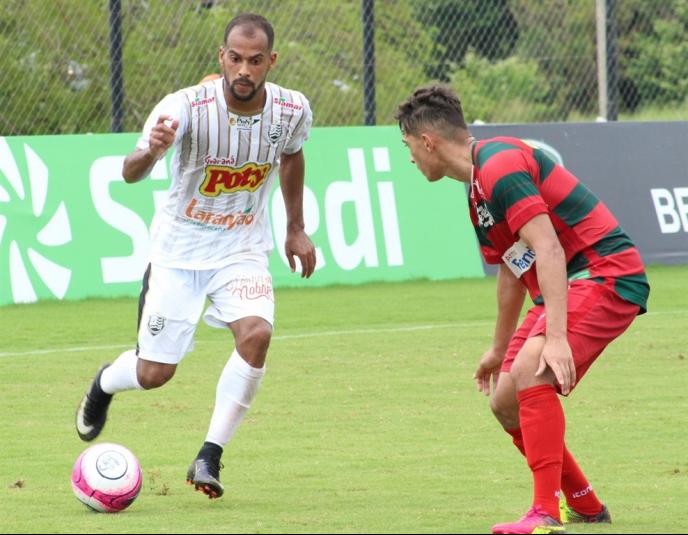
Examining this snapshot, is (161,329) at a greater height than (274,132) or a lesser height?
lesser

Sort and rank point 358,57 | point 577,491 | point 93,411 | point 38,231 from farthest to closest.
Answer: point 358,57, point 38,231, point 93,411, point 577,491

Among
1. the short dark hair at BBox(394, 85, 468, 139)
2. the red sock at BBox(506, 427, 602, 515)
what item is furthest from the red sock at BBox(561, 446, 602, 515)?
the short dark hair at BBox(394, 85, 468, 139)

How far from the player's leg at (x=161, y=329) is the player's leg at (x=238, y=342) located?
11 cm

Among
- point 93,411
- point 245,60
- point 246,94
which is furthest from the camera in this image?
point 93,411

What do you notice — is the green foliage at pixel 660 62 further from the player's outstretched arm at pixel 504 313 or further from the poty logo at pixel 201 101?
the player's outstretched arm at pixel 504 313

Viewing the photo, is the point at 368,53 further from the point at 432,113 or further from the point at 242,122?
the point at 432,113

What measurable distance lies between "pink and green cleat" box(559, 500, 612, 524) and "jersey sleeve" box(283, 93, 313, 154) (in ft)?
7.61

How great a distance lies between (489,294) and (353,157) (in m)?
2.10

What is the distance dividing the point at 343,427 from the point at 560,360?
125 inches

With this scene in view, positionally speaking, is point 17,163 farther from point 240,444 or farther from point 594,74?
point 594,74

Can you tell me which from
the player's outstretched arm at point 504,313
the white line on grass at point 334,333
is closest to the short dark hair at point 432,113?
the player's outstretched arm at point 504,313

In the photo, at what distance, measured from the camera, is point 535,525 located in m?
5.54

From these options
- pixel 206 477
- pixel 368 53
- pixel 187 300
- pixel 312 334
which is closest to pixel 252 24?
pixel 187 300

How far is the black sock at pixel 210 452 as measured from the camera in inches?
263
